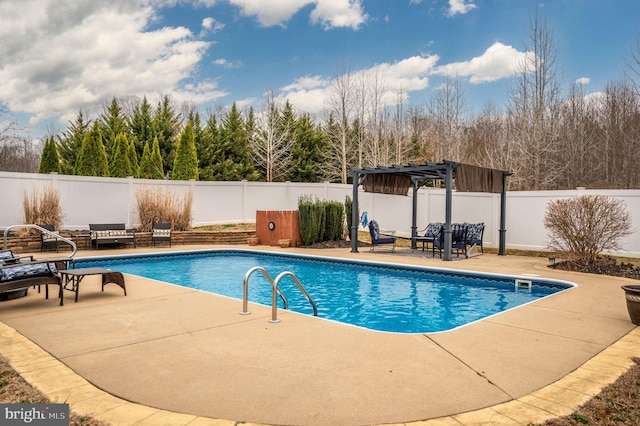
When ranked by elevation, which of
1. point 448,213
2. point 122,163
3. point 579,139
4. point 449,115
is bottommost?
point 448,213

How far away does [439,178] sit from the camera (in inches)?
559

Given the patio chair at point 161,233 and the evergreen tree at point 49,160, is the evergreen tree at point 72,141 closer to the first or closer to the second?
the evergreen tree at point 49,160

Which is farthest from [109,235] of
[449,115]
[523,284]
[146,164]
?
[449,115]

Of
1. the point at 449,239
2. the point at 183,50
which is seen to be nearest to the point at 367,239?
the point at 449,239

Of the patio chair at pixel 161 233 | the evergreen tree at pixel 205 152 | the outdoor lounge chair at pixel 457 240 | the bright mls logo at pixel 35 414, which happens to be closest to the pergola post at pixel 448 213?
the outdoor lounge chair at pixel 457 240

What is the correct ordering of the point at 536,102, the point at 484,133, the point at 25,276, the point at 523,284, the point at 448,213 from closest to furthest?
the point at 25,276 < the point at 523,284 < the point at 448,213 < the point at 536,102 < the point at 484,133

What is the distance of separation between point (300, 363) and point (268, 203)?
52.8ft

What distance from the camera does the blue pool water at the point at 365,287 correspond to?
7.07 m

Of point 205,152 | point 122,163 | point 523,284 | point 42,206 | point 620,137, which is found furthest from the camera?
point 205,152

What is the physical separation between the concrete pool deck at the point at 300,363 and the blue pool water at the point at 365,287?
1315mm

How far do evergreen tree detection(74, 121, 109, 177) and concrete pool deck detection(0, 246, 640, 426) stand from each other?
13833mm

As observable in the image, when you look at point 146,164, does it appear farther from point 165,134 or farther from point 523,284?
point 523,284

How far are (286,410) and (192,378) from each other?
956mm

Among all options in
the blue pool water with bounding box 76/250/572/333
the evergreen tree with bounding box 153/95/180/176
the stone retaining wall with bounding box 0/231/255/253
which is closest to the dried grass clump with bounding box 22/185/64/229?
the stone retaining wall with bounding box 0/231/255/253
